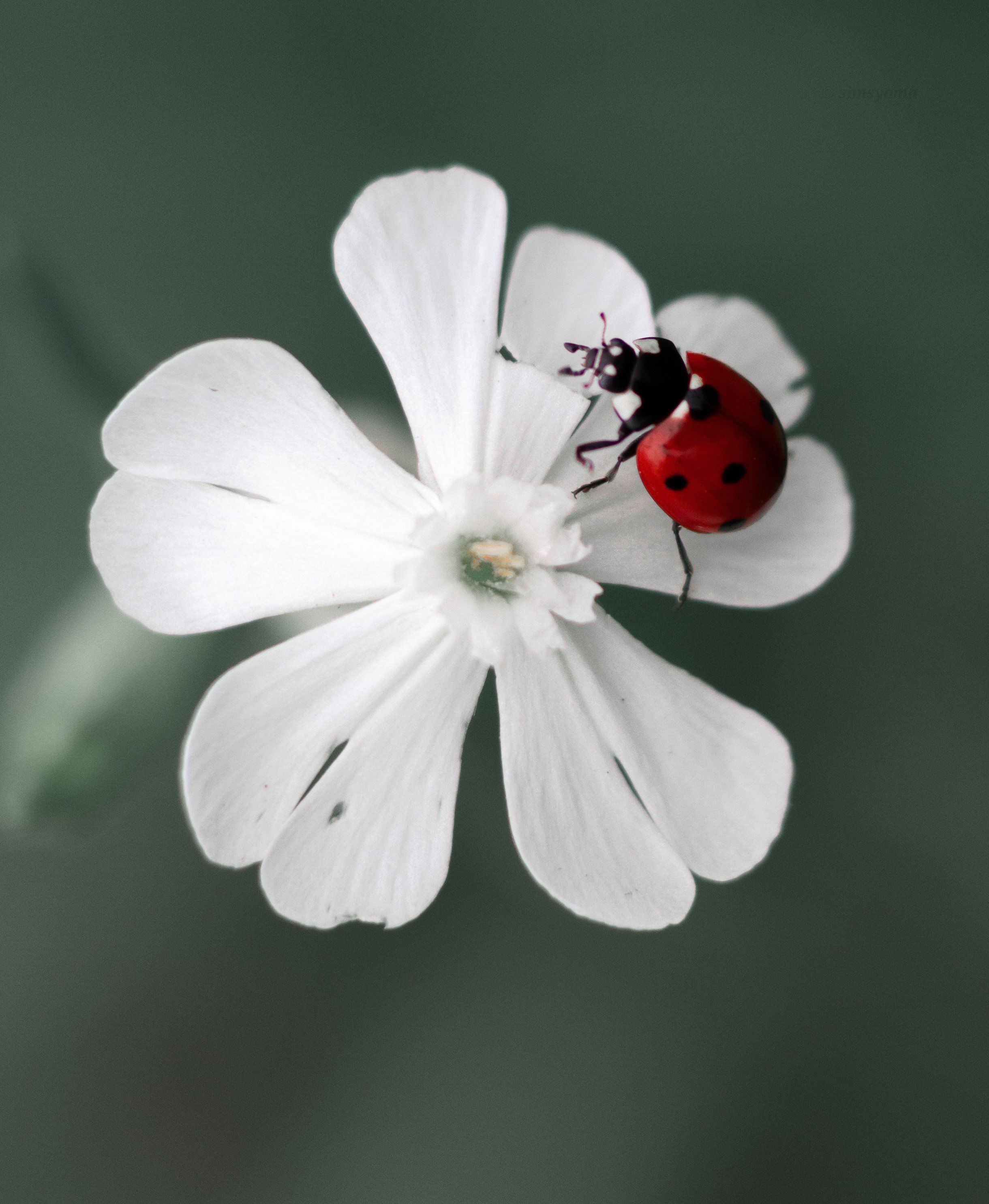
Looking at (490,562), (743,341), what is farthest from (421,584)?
(743,341)

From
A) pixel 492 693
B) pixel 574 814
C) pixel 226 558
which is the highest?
pixel 226 558

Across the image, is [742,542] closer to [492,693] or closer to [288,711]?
[288,711]

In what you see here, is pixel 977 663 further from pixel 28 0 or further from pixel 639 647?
pixel 28 0

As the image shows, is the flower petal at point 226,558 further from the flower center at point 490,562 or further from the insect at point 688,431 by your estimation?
the insect at point 688,431

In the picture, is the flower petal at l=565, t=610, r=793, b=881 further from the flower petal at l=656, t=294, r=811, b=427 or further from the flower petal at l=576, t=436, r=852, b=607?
the flower petal at l=656, t=294, r=811, b=427

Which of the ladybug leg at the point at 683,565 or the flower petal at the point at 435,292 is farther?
the ladybug leg at the point at 683,565

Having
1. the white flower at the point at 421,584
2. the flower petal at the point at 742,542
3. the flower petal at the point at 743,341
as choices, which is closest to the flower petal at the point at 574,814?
the white flower at the point at 421,584

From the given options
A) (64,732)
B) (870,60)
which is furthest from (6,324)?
(870,60)
